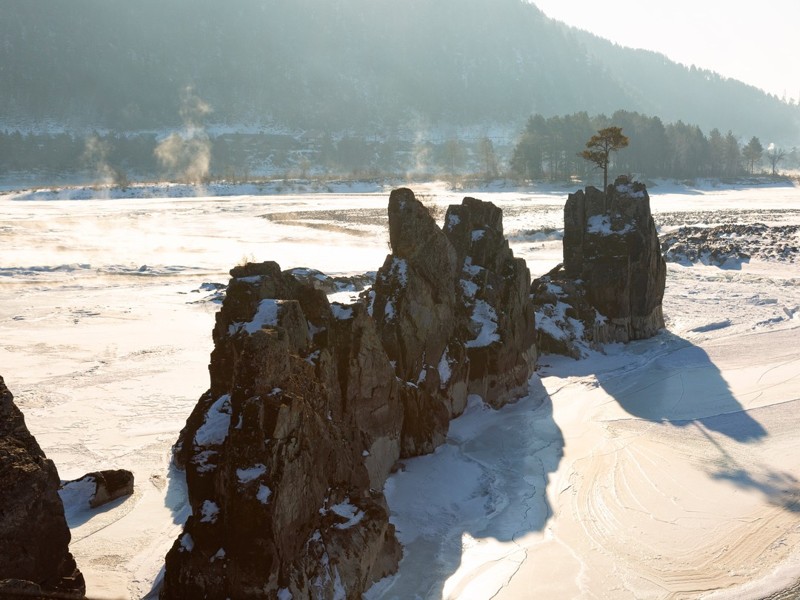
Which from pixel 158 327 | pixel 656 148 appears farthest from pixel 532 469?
pixel 656 148

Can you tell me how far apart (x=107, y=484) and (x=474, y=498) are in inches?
325

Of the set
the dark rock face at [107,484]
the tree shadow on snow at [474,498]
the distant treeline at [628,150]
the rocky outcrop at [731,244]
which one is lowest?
the tree shadow on snow at [474,498]

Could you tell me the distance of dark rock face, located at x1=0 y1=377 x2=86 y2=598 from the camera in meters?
11.7

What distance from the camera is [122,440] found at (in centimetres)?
1978

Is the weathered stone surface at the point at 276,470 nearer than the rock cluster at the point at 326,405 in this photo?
Yes

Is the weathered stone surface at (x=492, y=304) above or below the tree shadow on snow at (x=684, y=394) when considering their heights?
above

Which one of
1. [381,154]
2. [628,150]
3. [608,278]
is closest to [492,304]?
[608,278]

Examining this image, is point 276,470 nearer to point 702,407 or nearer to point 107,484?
point 107,484

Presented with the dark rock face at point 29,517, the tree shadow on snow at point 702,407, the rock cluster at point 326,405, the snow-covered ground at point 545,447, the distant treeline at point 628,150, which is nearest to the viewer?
the dark rock face at point 29,517

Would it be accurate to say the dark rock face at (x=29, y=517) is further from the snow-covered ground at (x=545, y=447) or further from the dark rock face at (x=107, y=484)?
the dark rock face at (x=107, y=484)

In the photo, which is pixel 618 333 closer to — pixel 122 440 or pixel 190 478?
pixel 122 440

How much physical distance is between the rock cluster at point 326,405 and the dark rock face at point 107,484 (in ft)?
4.83

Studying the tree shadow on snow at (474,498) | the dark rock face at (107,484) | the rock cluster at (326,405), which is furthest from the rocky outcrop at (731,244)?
the dark rock face at (107,484)

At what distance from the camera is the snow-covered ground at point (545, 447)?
48.9 ft
